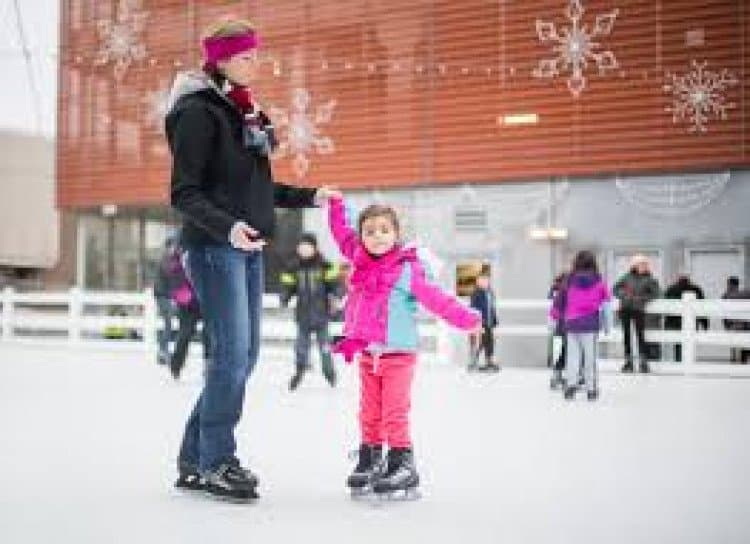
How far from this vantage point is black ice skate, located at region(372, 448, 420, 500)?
10.9ft

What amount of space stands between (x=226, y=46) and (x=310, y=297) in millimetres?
5742

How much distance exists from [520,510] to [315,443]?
188 cm

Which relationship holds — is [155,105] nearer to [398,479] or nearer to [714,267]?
[714,267]

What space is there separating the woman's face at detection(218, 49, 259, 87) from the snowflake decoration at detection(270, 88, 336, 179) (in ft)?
48.9

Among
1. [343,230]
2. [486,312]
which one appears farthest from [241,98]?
[486,312]

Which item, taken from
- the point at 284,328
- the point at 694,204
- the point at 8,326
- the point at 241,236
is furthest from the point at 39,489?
the point at 8,326

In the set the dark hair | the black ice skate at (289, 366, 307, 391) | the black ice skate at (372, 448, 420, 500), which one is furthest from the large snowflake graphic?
the black ice skate at (372, 448, 420, 500)

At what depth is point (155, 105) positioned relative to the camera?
1995cm

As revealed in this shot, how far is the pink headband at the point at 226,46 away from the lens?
10.8 feet

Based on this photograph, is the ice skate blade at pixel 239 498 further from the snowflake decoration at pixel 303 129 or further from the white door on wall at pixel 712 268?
the snowflake decoration at pixel 303 129

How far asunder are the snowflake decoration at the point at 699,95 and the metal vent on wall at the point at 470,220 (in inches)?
132

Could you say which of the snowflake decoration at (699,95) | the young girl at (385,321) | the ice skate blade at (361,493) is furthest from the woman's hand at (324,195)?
the snowflake decoration at (699,95)

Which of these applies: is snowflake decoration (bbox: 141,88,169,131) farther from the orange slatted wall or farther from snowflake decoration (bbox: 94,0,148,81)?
snowflake decoration (bbox: 94,0,148,81)

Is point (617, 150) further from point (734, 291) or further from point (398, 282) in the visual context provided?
point (398, 282)
